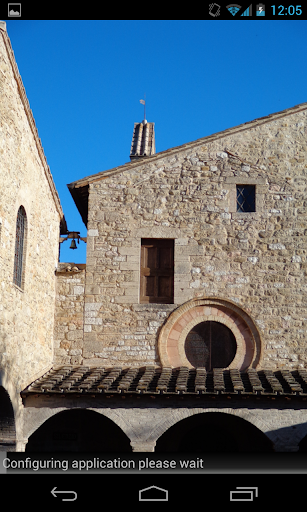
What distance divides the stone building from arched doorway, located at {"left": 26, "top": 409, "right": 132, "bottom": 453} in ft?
0.06

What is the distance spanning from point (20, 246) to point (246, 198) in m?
5.07

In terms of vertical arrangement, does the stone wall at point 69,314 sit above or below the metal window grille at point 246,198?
below

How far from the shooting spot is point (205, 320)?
11914mm

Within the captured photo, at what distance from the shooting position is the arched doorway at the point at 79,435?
38.3 ft

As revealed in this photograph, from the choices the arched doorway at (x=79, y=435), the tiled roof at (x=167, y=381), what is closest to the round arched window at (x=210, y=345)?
the tiled roof at (x=167, y=381)

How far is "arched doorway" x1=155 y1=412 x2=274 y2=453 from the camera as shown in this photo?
1162 centimetres

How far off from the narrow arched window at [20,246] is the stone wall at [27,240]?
6 cm

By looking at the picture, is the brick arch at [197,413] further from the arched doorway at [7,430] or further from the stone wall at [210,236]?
the arched doorway at [7,430]

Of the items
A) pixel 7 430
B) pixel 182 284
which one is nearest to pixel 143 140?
pixel 182 284

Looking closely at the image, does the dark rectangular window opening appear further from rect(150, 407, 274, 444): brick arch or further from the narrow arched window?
the narrow arched window

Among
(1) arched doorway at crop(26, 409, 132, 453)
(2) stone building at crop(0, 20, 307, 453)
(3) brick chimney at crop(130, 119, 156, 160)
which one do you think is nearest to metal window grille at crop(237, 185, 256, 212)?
(2) stone building at crop(0, 20, 307, 453)

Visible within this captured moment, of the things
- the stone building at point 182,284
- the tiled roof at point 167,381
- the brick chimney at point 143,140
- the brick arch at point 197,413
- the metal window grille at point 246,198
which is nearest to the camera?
the brick arch at point 197,413
